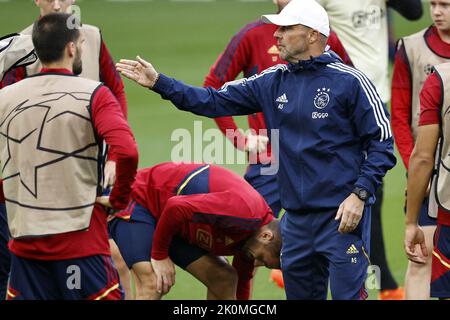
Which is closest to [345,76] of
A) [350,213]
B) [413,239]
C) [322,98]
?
[322,98]

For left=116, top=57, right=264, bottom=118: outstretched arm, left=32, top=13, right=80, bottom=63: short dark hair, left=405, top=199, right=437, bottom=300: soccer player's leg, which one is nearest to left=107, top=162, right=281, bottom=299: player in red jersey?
left=116, top=57, right=264, bottom=118: outstretched arm

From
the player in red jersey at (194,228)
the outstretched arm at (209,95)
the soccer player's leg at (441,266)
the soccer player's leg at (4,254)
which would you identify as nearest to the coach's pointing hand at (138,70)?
the outstretched arm at (209,95)

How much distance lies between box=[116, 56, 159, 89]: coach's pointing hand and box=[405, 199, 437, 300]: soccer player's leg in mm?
2131

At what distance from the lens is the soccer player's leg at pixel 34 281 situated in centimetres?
612

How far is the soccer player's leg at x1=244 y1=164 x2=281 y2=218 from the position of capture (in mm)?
7953

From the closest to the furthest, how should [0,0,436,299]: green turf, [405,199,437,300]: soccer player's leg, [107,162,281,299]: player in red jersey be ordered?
[107,162,281,299]: player in red jersey, [405,199,437,300]: soccer player's leg, [0,0,436,299]: green turf

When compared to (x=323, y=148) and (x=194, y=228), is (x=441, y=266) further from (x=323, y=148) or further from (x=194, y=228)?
(x=194, y=228)

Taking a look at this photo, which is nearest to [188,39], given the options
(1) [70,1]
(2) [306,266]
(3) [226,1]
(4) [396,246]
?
(3) [226,1]

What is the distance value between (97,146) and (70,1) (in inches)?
71.8

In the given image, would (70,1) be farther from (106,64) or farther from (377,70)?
(377,70)

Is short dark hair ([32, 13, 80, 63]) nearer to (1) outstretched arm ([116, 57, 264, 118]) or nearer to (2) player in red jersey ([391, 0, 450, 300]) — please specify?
(1) outstretched arm ([116, 57, 264, 118])

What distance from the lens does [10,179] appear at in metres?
6.09

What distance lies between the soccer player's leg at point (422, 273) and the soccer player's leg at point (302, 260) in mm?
1101

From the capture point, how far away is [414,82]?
25.5ft
